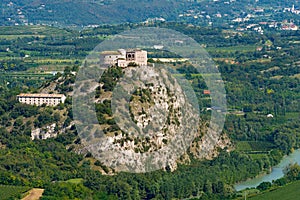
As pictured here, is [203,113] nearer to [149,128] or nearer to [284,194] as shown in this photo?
[149,128]

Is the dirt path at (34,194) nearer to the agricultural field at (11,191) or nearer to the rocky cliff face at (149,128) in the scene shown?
the agricultural field at (11,191)

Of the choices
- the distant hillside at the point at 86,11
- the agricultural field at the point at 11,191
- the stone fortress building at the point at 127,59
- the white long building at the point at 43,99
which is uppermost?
the stone fortress building at the point at 127,59

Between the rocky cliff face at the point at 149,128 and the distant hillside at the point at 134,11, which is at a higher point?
the rocky cliff face at the point at 149,128

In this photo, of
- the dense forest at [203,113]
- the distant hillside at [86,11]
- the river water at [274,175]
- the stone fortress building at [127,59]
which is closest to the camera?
the dense forest at [203,113]

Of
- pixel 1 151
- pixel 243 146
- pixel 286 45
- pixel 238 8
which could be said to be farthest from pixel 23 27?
pixel 1 151

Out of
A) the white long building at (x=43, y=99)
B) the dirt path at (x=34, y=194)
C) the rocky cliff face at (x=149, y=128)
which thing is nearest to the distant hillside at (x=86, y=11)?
the white long building at (x=43, y=99)

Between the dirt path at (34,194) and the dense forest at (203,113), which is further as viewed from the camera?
the dense forest at (203,113)

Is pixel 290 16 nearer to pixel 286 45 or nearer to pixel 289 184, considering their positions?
pixel 286 45

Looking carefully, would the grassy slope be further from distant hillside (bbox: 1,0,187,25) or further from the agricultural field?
distant hillside (bbox: 1,0,187,25)
